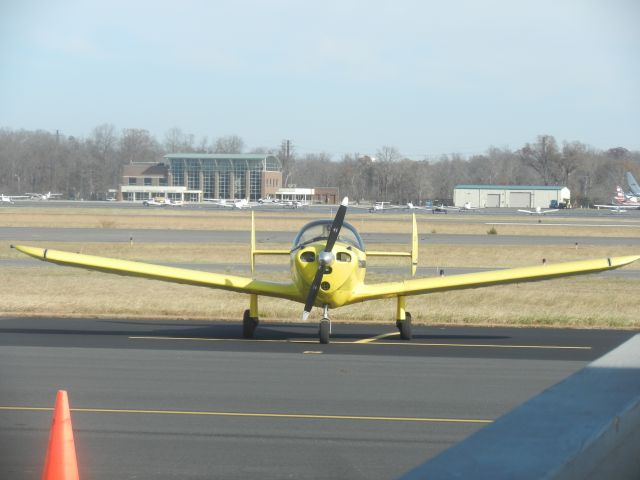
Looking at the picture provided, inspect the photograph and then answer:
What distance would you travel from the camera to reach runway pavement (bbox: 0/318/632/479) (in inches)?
297

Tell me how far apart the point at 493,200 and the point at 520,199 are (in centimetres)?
386

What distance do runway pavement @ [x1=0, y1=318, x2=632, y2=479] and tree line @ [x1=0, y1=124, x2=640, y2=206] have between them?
11856cm

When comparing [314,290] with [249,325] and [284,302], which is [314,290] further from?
[284,302]

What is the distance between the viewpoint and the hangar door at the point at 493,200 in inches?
5143

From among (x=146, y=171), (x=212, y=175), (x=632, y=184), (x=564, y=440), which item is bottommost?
(x=564, y=440)

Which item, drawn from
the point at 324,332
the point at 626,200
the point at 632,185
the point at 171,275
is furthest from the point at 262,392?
the point at 626,200

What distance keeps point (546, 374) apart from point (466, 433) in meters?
4.00

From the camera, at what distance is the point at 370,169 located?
155250 millimetres

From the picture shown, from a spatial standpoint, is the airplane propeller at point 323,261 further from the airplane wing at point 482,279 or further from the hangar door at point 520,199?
the hangar door at point 520,199

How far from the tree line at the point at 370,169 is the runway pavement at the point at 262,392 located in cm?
11856

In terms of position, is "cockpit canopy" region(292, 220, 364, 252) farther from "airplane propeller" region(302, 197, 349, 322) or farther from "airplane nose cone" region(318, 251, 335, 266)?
"airplane nose cone" region(318, 251, 335, 266)

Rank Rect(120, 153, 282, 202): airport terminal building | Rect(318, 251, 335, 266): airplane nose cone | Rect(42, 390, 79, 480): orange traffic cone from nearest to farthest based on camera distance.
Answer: Rect(42, 390, 79, 480): orange traffic cone, Rect(318, 251, 335, 266): airplane nose cone, Rect(120, 153, 282, 202): airport terminal building

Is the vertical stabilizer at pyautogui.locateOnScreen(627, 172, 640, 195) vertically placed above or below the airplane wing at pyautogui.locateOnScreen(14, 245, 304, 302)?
above

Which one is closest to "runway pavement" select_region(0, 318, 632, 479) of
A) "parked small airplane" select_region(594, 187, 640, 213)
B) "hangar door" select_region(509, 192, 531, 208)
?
"parked small airplane" select_region(594, 187, 640, 213)
